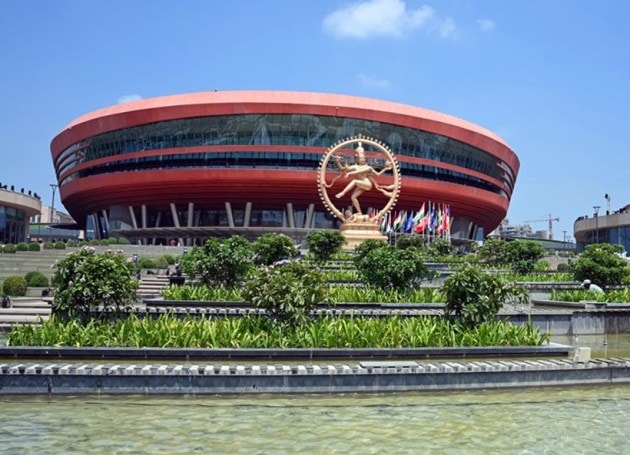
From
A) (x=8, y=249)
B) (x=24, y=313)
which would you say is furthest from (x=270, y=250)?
(x=8, y=249)

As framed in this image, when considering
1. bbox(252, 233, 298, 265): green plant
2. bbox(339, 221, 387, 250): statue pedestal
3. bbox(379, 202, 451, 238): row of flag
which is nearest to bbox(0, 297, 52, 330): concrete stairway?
bbox(252, 233, 298, 265): green plant

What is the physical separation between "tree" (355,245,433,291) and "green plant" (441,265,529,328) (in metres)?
8.37

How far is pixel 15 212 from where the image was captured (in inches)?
3051

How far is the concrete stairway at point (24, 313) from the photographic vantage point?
66.6ft

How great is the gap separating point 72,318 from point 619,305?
19.6 meters

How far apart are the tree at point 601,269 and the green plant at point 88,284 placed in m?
21.9

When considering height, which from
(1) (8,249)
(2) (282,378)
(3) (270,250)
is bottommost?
(2) (282,378)

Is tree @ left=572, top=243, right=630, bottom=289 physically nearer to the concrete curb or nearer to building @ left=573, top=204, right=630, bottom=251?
the concrete curb

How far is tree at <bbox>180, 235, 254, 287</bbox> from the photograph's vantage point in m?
25.3

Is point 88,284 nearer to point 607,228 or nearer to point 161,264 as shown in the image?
point 161,264

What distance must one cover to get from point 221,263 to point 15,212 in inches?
2455

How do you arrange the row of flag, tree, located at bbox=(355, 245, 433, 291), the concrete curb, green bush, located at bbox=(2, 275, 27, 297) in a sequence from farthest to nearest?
the row of flag → green bush, located at bbox=(2, 275, 27, 297) → tree, located at bbox=(355, 245, 433, 291) → the concrete curb

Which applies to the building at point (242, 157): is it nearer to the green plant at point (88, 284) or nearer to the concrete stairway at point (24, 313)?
the concrete stairway at point (24, 313)

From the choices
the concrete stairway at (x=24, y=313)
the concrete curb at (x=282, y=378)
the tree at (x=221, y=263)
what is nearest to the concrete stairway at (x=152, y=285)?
the tree at (x=221, y=263)
